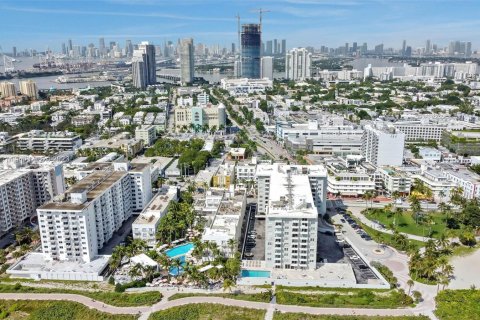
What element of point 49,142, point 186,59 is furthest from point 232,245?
point 186,59

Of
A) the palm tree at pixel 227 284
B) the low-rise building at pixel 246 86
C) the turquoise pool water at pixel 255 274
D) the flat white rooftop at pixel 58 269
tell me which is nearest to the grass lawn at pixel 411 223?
the turquoise pool water at pixel 255 274

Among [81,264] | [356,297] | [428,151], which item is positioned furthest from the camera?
[428,151]

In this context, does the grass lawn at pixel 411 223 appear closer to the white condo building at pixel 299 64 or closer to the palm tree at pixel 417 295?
the palm tree at pixel 417 295

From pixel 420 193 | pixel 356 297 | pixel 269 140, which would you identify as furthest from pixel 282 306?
pixel 269 140

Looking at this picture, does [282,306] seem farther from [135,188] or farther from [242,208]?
[135,188]

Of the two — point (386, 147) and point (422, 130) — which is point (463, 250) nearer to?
point (386, 147)

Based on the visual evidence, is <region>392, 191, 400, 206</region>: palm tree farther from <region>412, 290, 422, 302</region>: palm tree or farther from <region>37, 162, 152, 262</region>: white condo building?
<region>37, 162, 152, 262</region>: white condo building
